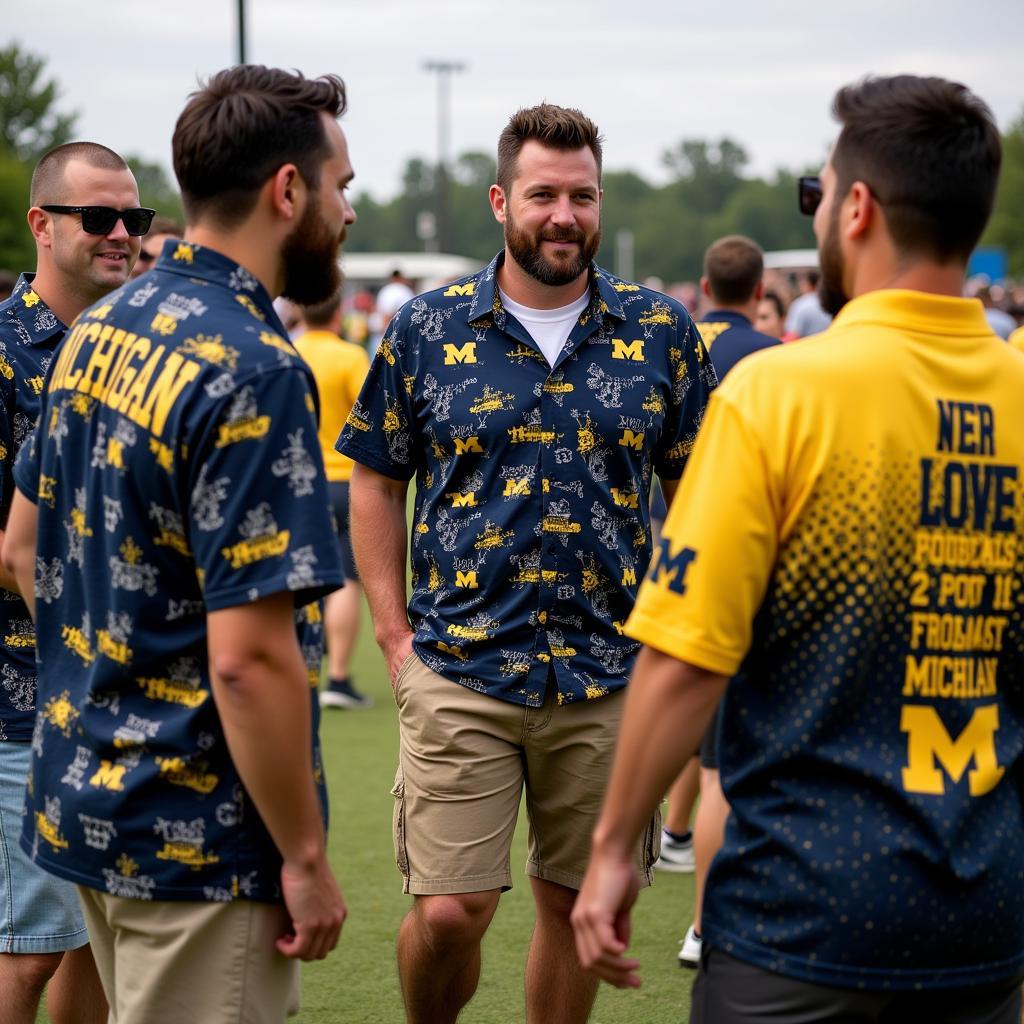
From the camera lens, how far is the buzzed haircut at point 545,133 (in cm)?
416

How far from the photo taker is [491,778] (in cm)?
397

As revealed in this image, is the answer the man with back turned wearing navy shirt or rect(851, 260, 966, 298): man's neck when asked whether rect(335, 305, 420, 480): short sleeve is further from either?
the man with back turned wearing navy shirt

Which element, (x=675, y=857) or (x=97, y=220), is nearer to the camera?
(x=97, y=220)

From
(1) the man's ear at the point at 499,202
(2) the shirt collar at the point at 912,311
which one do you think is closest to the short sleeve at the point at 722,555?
(2) the shirt collar at the point at 912,311

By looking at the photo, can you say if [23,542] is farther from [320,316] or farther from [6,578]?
[320,316]

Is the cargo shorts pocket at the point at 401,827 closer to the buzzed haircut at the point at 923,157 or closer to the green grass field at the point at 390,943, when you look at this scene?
the green grass field at the point at 390,943

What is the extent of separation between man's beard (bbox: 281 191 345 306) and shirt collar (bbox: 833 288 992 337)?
0.95 m

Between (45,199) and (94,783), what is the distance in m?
2.05

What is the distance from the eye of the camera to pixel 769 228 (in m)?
117

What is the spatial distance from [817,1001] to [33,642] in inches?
88.1

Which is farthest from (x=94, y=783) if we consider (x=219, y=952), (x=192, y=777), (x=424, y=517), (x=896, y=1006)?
(x=424, y=517)

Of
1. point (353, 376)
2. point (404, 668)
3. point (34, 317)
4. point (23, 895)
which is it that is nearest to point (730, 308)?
point (404, 668)

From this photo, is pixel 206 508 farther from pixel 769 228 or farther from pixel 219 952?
pixel 769 228

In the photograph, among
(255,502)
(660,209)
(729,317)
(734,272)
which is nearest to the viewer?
(255,502)
